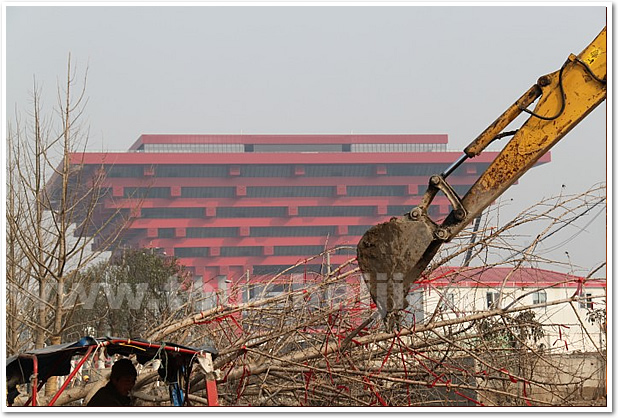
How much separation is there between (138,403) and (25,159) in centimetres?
487

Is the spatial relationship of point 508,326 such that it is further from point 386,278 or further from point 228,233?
point 228,233

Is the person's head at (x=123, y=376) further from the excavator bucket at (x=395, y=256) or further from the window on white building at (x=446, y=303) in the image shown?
the window on white building at (x=446, y=303)

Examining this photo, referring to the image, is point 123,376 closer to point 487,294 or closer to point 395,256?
point 395,256

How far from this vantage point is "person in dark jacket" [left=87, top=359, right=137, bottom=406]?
18.7ft

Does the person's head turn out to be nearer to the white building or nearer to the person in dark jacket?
the person in dark jacket

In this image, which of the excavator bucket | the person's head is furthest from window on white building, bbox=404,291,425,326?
the person's head

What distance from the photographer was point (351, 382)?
22.5 feet

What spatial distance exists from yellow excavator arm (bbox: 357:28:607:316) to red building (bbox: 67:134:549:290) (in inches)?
3778

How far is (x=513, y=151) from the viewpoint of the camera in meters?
4.77

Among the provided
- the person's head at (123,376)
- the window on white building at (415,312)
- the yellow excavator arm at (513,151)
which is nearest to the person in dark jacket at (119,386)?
the person's head at (123,376)

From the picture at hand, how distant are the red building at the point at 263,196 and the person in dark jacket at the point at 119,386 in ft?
313

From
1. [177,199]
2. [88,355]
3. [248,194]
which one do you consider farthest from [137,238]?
[88,355]

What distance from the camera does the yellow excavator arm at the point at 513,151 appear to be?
15.3 feet
